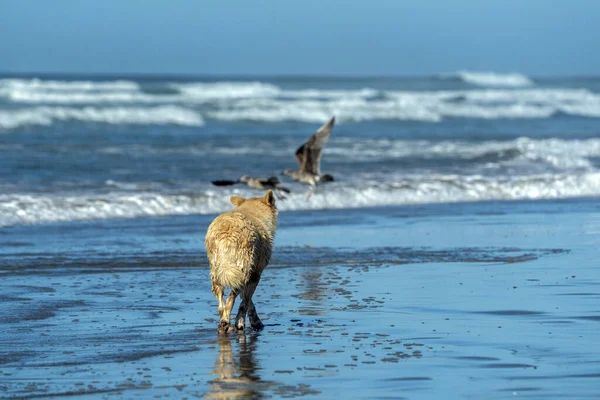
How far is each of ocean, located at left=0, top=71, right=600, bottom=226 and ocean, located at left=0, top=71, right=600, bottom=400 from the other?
0.26 ft

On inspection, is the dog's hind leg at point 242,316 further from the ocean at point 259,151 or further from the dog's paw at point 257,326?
the ocean at point 259,151

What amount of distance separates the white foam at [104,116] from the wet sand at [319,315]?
57.7 ft

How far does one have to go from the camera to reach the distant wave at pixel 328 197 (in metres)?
14.6

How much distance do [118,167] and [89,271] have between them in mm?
9593

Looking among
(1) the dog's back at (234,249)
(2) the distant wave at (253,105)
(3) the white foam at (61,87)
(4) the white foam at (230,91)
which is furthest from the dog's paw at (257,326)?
(4) the white foam at (230,91)

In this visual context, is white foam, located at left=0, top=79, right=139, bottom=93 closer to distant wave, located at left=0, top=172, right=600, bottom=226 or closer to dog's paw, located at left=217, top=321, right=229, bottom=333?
distant wave, located at left=0, top=172, right=600, bottom=226

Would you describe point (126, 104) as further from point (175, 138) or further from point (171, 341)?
point (171, 341)

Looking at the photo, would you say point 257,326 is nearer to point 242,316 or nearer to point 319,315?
point 242,316

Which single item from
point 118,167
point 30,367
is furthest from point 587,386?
point 118,167

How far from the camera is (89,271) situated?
33.7ft

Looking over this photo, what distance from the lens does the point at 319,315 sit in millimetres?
7988

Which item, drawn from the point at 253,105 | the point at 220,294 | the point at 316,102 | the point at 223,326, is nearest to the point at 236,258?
the point at 220,294

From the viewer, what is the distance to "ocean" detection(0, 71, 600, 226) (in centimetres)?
1622

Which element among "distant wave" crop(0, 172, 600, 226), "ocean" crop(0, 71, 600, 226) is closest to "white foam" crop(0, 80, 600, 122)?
"ocean" crop(0, 71, 600, 226)
